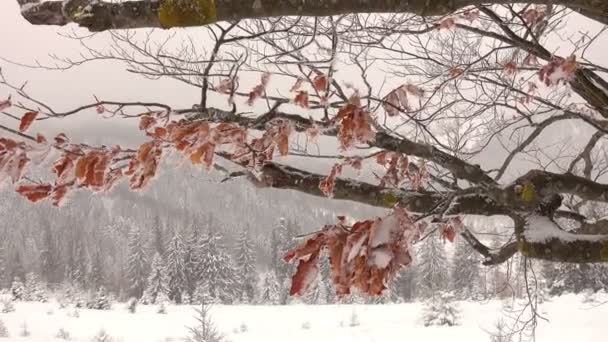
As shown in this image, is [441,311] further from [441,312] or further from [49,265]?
[49,265]

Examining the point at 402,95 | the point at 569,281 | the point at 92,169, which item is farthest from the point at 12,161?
the point at 569,281

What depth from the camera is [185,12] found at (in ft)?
4.16

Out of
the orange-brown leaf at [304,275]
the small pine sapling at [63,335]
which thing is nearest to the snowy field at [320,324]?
the small pine sapling at [63,335]

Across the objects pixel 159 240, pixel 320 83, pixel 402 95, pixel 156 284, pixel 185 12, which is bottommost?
pixel 156 284

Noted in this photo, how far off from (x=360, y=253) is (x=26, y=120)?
1.18 metres

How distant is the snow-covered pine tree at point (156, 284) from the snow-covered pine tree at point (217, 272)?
12.5 ft

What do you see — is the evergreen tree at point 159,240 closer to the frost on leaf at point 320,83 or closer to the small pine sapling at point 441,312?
the small pine sapling at point 441,312

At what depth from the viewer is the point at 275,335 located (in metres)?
20.1

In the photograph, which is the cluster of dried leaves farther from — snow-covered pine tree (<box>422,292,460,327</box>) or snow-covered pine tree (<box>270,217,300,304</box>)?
snow-covered pine tree (<box>270,217,300,304</box>)

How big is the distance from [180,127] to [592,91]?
7.93 ft

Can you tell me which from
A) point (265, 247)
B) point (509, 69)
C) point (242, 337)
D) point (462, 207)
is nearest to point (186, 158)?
point (462, 207)

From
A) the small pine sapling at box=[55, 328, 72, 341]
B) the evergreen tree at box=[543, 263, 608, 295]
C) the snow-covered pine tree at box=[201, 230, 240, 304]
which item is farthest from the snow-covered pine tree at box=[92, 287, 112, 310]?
the evergreen tree at box=[543, 263, 608, 295]

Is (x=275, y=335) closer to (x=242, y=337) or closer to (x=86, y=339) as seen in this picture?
(x=242, y=337)

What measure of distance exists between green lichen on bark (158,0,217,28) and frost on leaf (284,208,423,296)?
65 cm
